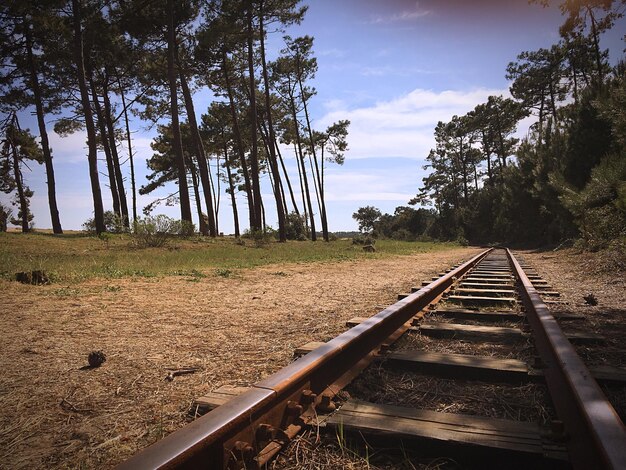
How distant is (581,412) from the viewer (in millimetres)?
1509

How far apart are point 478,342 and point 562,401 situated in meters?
1.28

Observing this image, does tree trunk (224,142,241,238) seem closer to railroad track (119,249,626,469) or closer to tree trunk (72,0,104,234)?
tree trunk (72,0,104,234)

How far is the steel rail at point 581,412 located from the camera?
3.93 ft

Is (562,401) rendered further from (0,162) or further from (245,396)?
(0,162)

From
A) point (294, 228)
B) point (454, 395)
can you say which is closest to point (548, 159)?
point (294, 228)

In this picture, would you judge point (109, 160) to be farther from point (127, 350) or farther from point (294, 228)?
point (127, 350)

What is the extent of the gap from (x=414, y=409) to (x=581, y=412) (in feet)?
2.14

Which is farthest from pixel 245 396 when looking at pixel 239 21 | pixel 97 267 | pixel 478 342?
pixel 239 21

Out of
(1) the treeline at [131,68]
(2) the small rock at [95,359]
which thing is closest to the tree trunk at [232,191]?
(1) the treeline at [131,68]

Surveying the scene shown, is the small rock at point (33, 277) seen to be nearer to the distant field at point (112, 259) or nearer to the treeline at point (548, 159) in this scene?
the distant field at point (112, 259)

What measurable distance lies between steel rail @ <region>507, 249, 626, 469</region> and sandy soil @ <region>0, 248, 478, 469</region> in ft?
5.39

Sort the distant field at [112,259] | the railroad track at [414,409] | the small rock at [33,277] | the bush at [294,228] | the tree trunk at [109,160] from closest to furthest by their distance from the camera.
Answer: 1. the railroad track at [414,409]
2. the small rock at [33,277]
3. the distant field at [112,259]
4. the tree trunk at [109,160]
5. the bush at [294,228]

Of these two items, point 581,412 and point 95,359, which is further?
point 95,359

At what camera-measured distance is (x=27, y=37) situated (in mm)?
20297
